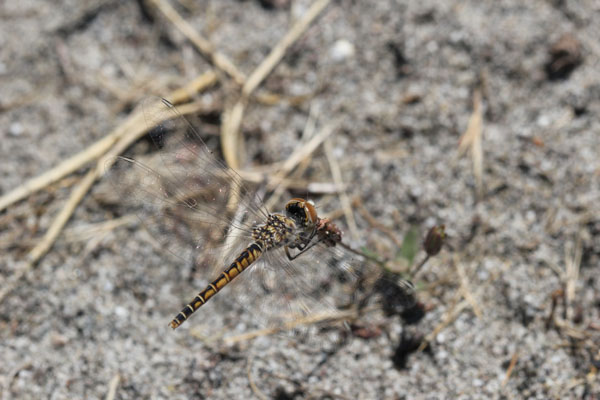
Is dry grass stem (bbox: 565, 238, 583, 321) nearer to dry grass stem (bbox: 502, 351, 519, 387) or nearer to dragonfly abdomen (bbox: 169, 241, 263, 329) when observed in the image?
dry grass stem (bbox: 502, 351, 519, 387)

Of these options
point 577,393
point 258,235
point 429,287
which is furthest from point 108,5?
point 577,393

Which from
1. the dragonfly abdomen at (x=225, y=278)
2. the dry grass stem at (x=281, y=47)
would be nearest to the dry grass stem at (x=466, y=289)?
the dragonfly abdomen at (x=225, y=278)

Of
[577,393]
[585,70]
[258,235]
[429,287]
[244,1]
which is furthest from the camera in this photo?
[244,1]

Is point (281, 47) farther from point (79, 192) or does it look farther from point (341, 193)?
point (79, 192)

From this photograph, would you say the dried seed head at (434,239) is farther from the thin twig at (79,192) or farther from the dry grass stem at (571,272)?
the thin twig at (79,192)

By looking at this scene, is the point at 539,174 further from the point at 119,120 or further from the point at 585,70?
the point at 119,120

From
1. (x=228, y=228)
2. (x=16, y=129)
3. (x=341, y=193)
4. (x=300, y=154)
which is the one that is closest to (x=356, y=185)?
(x=341, y=193)
